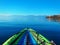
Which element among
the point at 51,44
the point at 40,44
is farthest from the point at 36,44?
the point at 51,44

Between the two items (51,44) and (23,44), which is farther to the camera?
(51,44)

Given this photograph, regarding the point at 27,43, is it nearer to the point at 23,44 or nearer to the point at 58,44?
the point at 23,44

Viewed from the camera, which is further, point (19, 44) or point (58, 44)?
point (58, 44)

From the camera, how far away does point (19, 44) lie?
Result: 52.9ft

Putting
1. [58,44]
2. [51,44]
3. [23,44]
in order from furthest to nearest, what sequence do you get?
[58,44] → [51,44] → [23,44]

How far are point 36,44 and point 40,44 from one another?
0.30 metres

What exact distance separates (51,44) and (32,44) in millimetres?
1772

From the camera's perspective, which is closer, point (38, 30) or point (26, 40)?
point (26, 40)

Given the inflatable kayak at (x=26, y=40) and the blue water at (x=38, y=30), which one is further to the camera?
the blue water at (x=38, y=30)

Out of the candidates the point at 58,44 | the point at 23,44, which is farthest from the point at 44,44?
the point at 58,44

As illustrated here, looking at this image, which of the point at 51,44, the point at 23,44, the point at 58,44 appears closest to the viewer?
the point at 23,44

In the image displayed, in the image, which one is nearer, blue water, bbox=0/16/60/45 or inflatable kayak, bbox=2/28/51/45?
inflatable kayak, bbox=2/28/51/45

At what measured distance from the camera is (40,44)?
53.3ft

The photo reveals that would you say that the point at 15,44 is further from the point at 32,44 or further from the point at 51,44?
the point at 51,44
